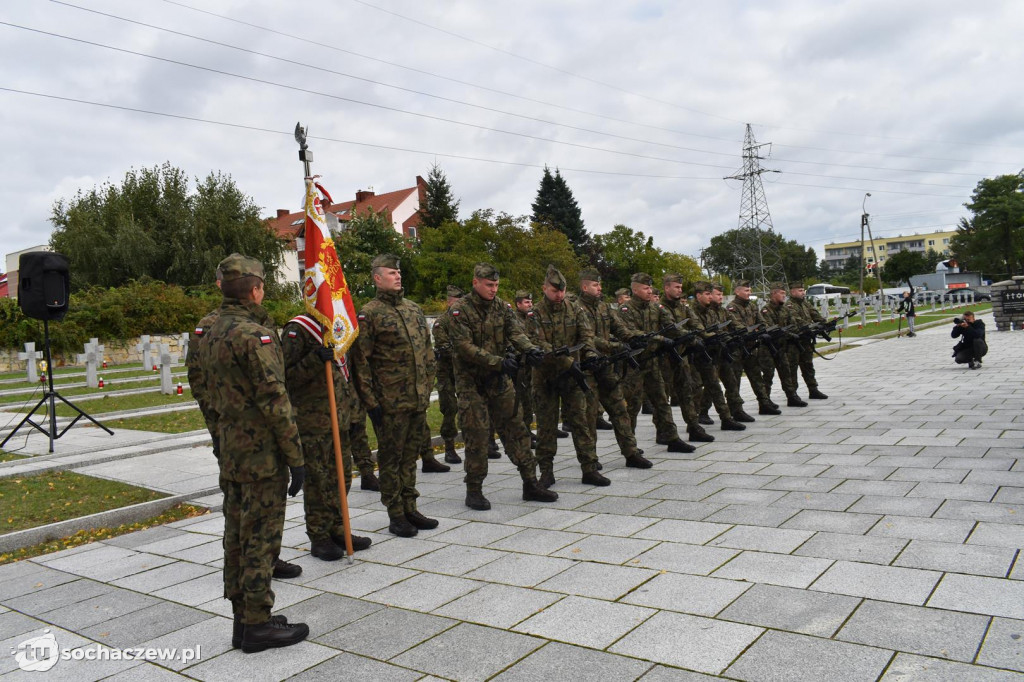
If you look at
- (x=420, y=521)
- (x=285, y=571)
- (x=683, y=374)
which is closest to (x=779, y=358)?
(x=683, y=374)

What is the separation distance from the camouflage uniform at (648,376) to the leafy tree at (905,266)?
95.8m

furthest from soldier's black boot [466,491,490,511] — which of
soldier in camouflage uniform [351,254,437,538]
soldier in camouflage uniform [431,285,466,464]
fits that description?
soldier in camouflage uniform [431,285,466,464]

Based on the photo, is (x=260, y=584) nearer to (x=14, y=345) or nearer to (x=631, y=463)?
(x=631, y=463)

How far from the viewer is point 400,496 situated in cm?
615

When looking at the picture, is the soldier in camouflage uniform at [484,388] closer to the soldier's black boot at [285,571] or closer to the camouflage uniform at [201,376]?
the soldier's black boot at [285,571]

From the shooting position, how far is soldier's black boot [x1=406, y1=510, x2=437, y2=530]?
6.20 m

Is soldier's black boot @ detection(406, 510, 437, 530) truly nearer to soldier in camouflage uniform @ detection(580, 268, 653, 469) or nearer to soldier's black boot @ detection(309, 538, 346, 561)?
soldier's black boot @ detection(309, 538, 346, 561)

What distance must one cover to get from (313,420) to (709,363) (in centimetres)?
618

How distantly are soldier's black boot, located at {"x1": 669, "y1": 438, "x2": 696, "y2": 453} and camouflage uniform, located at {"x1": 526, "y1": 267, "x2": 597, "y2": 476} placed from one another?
174 centimetres

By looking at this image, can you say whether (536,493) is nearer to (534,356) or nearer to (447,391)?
(534,356)

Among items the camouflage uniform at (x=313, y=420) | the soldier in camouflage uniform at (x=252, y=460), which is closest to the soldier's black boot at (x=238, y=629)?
the soldier in camouflage uniform at (x=252, y=460)

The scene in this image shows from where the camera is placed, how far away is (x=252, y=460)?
402 centimetres

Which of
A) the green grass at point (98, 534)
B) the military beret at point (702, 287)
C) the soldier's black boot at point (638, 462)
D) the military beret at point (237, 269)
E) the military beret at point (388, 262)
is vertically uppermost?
the military beret at point (388, 262)

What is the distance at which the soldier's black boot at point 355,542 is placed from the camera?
227 inches
